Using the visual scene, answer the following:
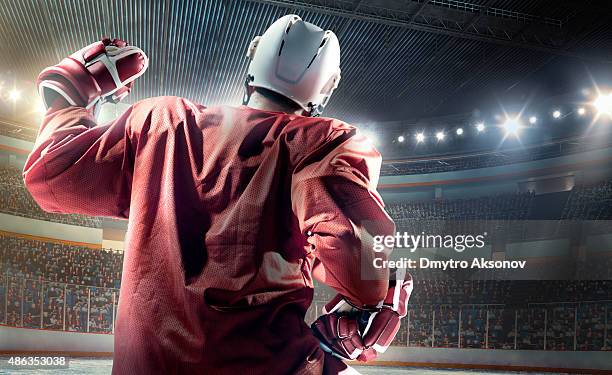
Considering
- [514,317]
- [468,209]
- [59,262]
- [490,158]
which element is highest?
[490,158]

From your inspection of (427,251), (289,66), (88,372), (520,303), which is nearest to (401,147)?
(427,251)

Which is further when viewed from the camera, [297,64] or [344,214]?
[297,64]

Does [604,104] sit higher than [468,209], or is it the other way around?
[604,104]

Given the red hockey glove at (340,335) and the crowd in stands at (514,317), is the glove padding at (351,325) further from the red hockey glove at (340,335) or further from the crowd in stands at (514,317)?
the crowd in stands at (514,317)

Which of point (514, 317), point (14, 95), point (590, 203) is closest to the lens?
point (514, 317)

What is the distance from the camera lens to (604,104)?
455 inches

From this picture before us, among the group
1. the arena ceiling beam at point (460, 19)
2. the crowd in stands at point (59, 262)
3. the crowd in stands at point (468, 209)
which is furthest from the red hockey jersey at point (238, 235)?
the crowd in stands at point (468, 209)

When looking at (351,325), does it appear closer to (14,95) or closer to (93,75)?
(93,75)

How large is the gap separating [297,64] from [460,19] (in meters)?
8.72

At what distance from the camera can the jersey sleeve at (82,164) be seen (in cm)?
64

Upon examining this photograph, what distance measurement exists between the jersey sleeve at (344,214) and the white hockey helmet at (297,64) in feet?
0.55

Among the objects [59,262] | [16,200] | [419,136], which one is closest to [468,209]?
[419,136]

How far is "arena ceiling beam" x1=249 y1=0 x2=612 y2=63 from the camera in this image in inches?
323

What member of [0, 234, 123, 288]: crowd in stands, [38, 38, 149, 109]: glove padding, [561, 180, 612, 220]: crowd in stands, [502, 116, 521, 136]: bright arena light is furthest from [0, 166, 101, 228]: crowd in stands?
[38, 38, 149, 109]: glove padding
